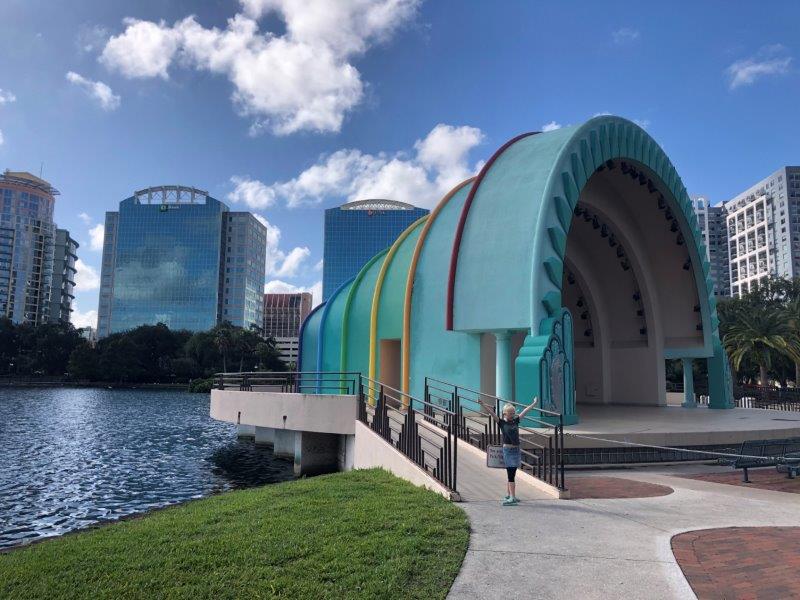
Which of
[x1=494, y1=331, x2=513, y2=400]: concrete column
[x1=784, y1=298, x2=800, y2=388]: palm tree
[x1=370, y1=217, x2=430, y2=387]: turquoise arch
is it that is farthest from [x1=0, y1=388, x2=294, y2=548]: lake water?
[x1=784, y1=298, x2=800, y2=388]: palm tree

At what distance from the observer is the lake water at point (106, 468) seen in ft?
42.5

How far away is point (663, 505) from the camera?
861 cm

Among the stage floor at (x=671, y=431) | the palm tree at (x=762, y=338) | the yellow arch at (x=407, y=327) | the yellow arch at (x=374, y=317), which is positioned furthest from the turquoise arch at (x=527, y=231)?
the palm tree at (x=762, y=338)

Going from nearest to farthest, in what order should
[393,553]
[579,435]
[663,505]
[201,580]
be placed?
[201,580] < [393,553] < [663,505] < [579,435]

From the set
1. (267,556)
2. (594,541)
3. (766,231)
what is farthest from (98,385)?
(766,231)

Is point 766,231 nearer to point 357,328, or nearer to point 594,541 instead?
point 357,328

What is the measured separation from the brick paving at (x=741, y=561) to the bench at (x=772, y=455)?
4644 millimetres

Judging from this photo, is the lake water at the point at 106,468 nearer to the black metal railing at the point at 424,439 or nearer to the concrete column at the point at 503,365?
the black metal railing at the point at 424,439

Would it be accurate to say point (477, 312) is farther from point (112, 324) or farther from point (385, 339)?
point (112, 324)

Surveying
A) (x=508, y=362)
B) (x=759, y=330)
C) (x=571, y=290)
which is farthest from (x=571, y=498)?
(x=759, y=330)

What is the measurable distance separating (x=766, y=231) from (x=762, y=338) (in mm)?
93669

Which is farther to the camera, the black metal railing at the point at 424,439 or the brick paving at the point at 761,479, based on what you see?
the brick paving at the point at 761,479

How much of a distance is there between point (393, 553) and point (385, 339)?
1624 centimetres

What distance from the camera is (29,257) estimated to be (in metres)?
145
